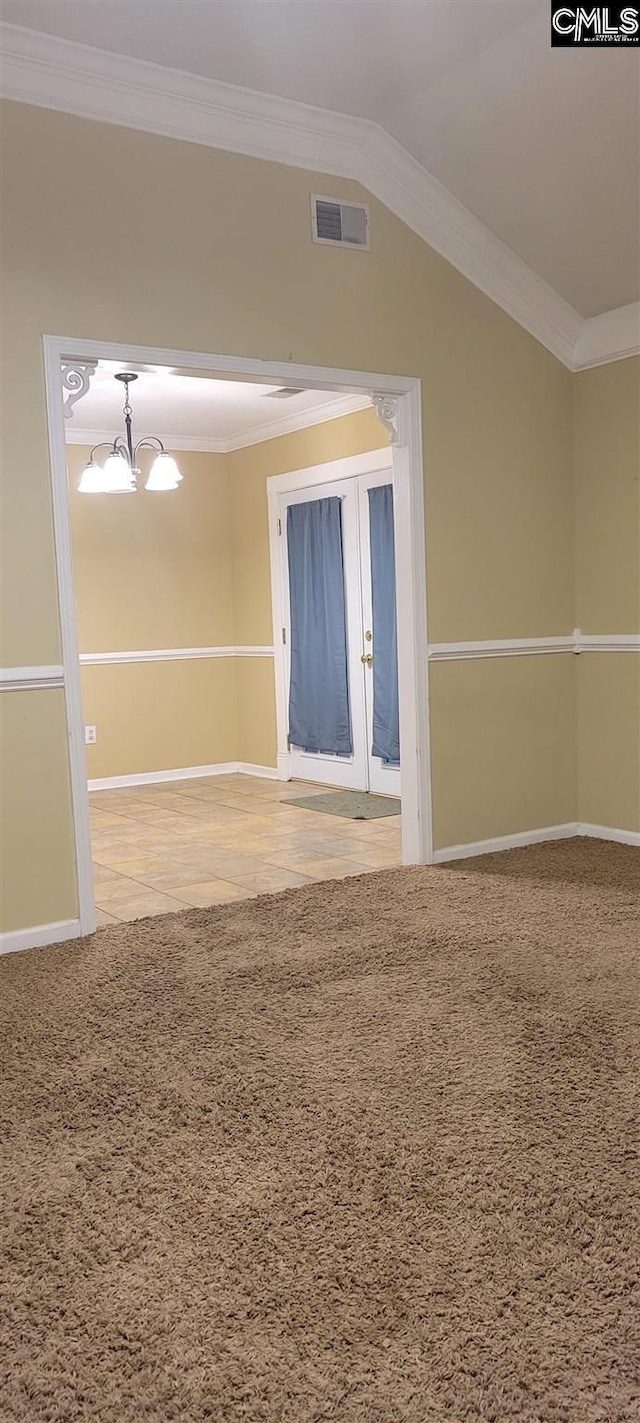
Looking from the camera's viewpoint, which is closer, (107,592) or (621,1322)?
(621,1322)

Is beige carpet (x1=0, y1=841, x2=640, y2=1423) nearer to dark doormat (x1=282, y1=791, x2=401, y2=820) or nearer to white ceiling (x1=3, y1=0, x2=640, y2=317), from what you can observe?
dark doormat (x1=282, y1=791, x2=401, y2=820)

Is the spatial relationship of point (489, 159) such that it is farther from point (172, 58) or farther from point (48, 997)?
point (48, 997)

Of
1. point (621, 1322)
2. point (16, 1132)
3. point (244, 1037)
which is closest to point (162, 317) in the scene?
point (244, 1037)

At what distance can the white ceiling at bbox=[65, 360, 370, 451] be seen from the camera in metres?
5.63

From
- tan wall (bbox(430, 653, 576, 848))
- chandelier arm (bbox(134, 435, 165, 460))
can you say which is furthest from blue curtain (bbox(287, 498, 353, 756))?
tan wall (bbox(430, 653, 576, 848))

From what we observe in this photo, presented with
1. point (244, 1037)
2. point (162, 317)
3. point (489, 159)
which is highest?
point (489, 159)

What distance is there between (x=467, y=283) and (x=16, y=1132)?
367 centimetres

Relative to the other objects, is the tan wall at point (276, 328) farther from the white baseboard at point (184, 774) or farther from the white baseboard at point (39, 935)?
Answer: the white baseboard at point (184, 774)

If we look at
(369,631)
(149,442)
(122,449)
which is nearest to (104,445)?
(149,442)

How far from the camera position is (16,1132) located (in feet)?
7.38

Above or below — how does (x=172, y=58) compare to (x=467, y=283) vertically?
above

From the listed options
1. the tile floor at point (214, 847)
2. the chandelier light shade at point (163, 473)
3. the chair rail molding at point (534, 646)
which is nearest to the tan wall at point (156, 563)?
the chandelier light shade at point (163, 473)

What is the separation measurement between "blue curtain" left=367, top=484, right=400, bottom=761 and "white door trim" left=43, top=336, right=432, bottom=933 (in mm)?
1499

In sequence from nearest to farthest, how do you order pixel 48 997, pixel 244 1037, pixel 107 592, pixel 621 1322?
pixel 621 1322 → pixel 244 1037 → pixel 48 997 → pixel 107 592
